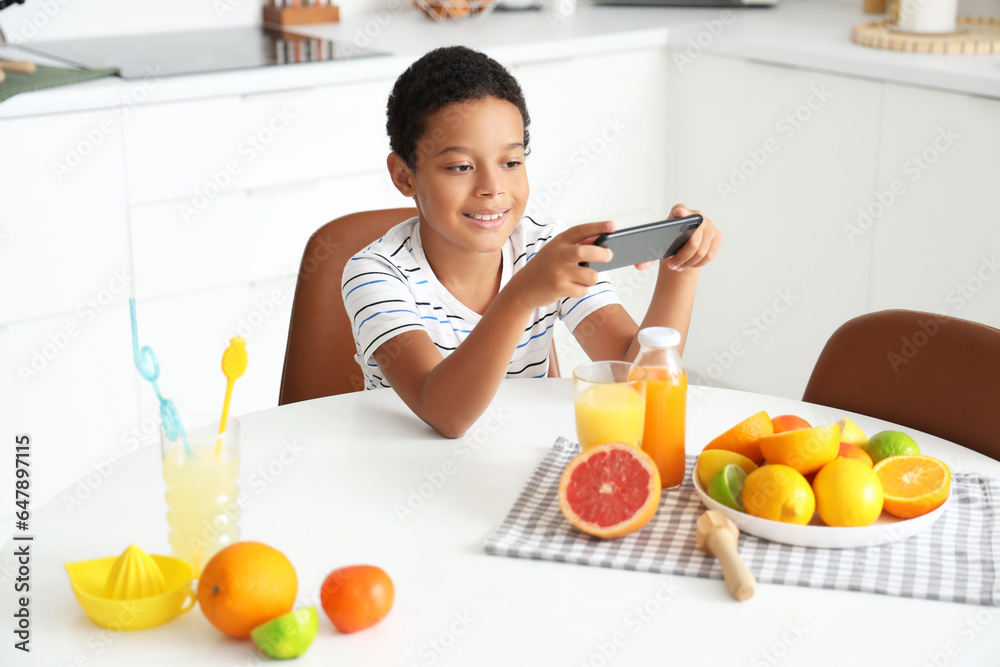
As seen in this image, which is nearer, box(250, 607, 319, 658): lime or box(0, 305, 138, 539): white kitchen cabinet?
box(250, 607, 319, 658): lime

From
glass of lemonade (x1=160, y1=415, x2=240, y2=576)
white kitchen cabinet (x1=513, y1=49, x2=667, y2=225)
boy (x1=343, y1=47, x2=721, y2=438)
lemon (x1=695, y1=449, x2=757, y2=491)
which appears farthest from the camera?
white kitchen cabinet (x1=513, y1=49, x2=667, y2=225)

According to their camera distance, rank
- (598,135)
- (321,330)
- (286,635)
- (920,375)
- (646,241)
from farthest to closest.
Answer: (598,135) → (321,330) → (920,375) → (646,241) → (286,635)

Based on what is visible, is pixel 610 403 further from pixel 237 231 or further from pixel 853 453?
pixel 237 231

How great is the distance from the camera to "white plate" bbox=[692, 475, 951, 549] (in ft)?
3.08

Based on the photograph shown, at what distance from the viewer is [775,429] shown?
3.56 ft

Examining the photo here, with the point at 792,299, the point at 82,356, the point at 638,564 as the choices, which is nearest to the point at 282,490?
the point at 638,564

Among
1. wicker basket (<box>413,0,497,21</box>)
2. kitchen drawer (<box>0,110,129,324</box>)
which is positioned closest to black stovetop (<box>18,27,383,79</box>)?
kitchen drawer (<box>0,110,129,324</box>)

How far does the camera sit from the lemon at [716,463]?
39.9 inches

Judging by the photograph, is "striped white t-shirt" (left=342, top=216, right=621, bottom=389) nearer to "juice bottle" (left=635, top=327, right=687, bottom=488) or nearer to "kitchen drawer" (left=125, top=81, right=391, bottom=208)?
"juice bottle" (left=635, top=327, right=687, bottom=488)

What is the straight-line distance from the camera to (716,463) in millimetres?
1015

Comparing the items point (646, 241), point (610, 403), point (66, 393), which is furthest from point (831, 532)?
point (66, 393)

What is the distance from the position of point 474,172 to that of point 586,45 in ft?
4.45

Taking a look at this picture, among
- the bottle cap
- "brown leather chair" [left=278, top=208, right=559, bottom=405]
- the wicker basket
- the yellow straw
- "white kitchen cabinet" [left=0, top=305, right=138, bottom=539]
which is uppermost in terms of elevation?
the wicker basket

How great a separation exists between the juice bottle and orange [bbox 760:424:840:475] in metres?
0.11
